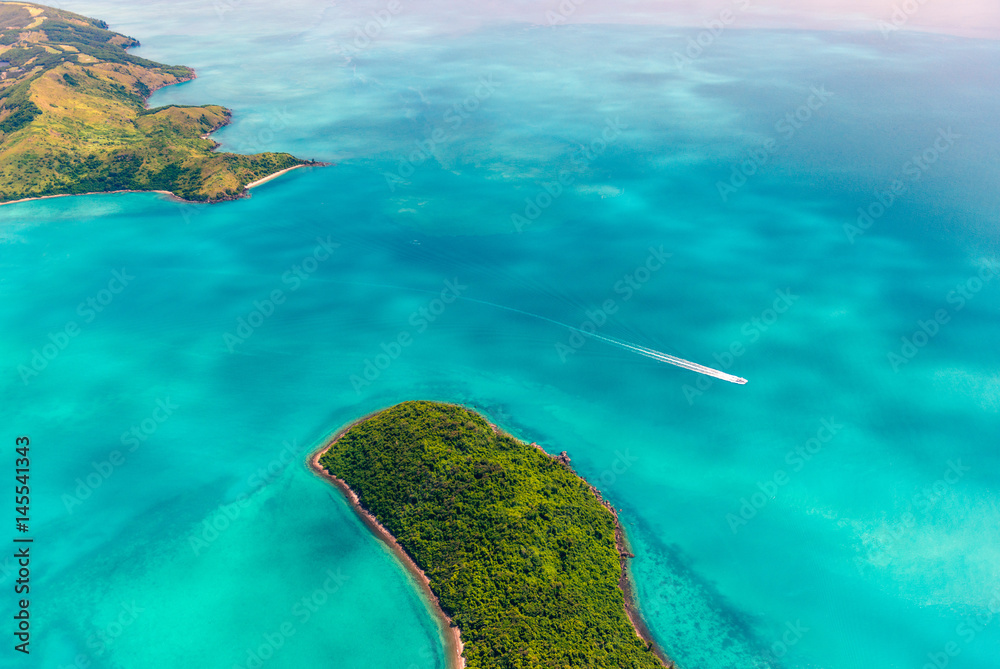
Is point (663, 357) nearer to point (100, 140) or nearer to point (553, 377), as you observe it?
point (553, 377)

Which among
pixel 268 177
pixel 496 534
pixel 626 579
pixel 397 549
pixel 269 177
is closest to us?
pixel 496 534

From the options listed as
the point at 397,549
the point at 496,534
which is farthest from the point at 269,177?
the point at 496,534

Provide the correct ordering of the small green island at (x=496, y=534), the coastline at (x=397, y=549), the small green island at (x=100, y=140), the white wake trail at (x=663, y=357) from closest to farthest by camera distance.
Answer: the small green island at (x=496, y=534) → the coastline at (x=397, y=549) → the white wake trail at (x=663, y=357) → the small green island at (x=100, y=140)

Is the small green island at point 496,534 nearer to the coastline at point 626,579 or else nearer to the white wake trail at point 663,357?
the coastline at point 626,579

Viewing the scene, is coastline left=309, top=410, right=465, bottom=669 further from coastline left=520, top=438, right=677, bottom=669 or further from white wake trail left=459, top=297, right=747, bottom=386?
white wake trail left=459, top=297, right=747, bottom=386


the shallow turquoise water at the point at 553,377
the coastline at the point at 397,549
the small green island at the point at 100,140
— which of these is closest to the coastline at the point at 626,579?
the shallow turquoise water at the point at 553,377

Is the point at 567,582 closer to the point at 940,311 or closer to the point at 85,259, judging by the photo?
the point at 940,311
